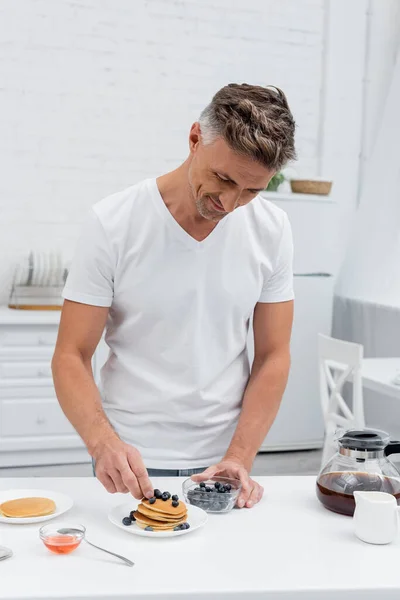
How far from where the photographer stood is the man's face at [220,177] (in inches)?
59.7

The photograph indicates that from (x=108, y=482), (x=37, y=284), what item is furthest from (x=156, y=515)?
(x=37, y=284)

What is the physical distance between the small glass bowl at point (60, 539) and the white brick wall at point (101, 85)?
135 inches

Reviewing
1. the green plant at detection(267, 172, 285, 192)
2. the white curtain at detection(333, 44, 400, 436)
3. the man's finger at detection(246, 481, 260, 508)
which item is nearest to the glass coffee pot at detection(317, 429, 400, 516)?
the man's finger at detection(246, 481, 260, 508)

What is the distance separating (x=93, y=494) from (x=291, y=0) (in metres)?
4.15

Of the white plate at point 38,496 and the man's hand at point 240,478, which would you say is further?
the man's hand at point 240,478

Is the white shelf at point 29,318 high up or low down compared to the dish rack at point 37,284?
down

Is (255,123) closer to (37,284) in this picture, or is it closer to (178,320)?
(178,320)

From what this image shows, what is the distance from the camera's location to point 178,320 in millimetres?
1746

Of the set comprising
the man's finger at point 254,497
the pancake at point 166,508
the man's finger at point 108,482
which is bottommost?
the man's finger at point 254,497

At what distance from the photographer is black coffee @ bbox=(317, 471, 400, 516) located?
1476mm

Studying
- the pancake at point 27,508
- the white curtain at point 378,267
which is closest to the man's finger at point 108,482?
the pancake at point 27,508

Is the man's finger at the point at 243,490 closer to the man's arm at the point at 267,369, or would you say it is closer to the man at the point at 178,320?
the man at the point at 178,320

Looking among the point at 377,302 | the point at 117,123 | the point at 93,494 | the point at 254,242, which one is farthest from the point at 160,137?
the point at 93,494

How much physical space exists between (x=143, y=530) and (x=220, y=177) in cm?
68
